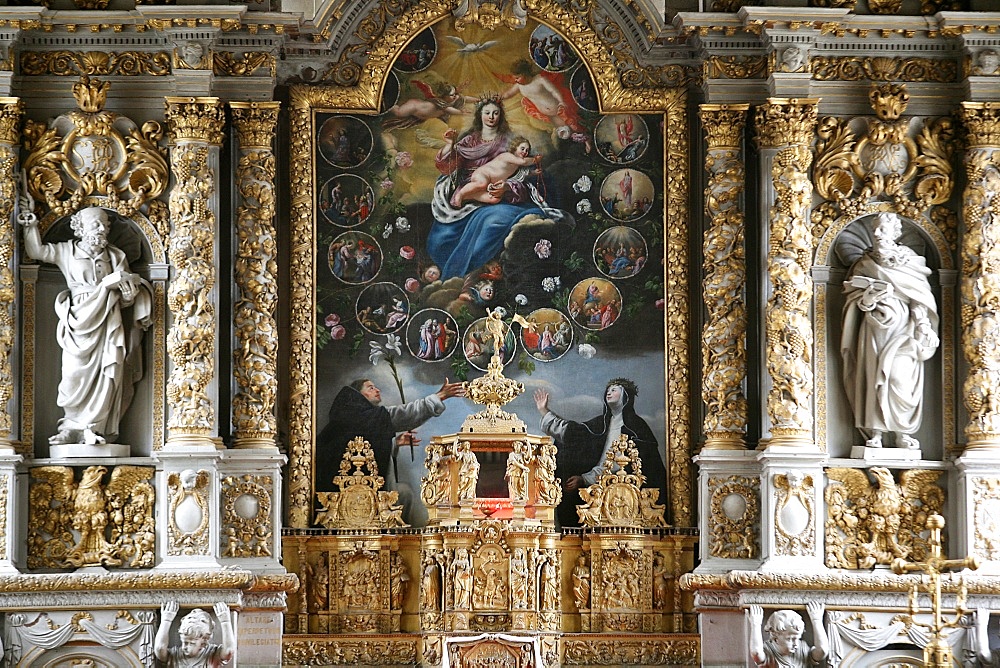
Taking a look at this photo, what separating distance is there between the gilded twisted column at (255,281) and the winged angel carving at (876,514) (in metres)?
5.08

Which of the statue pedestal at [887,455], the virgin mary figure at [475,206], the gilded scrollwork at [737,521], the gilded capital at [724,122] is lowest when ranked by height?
the gilded scrollwork at [737,521]

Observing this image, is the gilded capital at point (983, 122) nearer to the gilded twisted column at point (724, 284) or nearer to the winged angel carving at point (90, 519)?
the gilded twisted column at point (724, 284)

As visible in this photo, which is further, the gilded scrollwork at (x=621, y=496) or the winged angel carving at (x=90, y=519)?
the gilded scrollwork at (x=621, y=496)

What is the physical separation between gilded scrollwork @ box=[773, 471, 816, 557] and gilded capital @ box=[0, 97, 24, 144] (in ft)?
24.3

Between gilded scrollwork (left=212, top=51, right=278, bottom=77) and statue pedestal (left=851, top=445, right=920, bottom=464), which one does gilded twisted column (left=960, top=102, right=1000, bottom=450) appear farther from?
gilded scrollwork (left=212, top=51, right=278, bottom=77)

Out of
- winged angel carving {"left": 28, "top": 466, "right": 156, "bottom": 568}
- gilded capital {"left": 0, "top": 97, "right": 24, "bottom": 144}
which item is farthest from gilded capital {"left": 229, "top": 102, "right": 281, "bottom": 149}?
winged angel carving {"left": 28, "top": 466, "right": 156, "bottom": 568}

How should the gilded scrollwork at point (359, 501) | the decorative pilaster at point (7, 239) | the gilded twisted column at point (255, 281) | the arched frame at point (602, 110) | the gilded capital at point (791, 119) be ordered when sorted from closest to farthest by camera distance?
the decorative pilaster at point (7, 239), the gilded capital at point (791, 119), the gilded twisted column at point (255, 281), the gilded scrollwork at point (359, 501), the arched frame at point (602, 110)

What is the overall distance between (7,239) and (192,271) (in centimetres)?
167

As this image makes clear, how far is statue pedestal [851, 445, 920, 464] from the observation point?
18.0 m

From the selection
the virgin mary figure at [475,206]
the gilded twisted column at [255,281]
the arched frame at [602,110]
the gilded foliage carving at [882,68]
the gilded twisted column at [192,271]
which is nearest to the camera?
the gilded twisted column at [192,271]

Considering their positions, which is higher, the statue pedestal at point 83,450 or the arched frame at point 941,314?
the arched frame at point 941,314

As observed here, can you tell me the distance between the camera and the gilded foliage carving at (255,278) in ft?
59.6

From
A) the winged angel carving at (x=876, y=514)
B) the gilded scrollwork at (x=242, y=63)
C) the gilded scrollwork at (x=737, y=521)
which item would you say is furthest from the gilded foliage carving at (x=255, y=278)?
the winged angel carving at (x=876, y=514)

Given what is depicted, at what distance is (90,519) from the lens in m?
17.8
